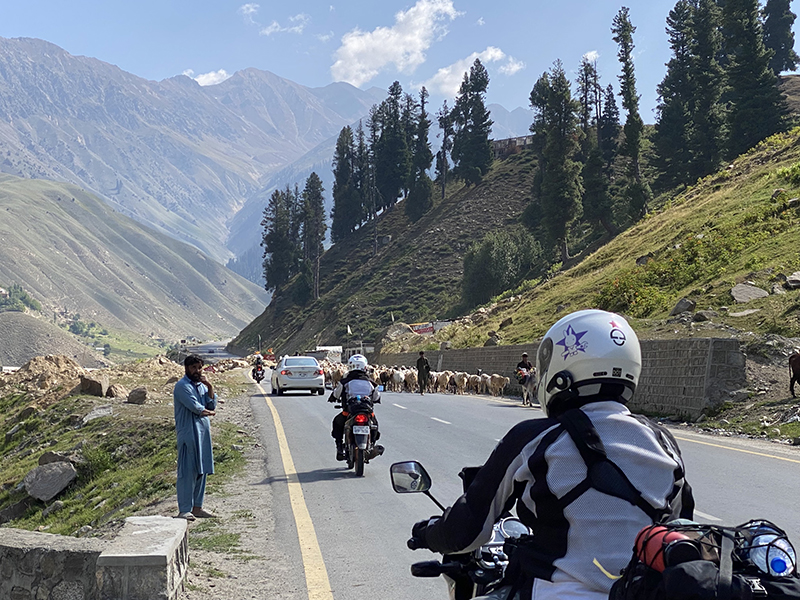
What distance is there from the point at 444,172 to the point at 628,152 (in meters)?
48.8

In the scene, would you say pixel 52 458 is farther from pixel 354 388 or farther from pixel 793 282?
pixel 793 282

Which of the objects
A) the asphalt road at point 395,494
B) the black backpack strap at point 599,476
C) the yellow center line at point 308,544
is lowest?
the yellow center line at point 308,544

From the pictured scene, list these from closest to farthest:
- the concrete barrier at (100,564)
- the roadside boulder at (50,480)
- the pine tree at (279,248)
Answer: the concrete barrier at (100,564), the roadside boulder at (50,480), the pine tree at (279,248)

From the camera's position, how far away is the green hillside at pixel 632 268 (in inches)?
1177

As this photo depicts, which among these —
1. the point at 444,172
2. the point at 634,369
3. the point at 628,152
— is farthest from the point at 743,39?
the point at 634,369

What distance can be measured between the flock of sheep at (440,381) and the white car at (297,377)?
265cm

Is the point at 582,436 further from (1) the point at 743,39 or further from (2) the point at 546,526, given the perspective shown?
(1) the point at 743,39

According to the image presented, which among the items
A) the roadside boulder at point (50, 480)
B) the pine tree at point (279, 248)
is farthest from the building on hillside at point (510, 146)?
the roadside boulder at point (50, 480)

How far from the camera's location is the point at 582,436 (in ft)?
9.32

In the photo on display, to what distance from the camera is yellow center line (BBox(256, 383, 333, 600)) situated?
6.66 m

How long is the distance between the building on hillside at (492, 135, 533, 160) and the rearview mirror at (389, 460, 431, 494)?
120 metres

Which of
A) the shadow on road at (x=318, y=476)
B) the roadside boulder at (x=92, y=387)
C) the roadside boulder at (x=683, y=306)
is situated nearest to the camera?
the shadow on road at (x=318, y=476)

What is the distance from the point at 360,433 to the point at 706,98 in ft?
208

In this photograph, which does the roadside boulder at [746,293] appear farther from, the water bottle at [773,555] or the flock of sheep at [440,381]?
the water bottle at [773,555]
